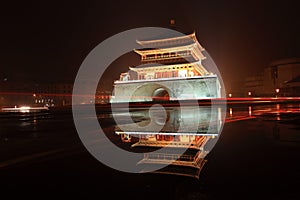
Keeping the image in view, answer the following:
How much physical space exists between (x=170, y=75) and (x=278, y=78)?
122ft

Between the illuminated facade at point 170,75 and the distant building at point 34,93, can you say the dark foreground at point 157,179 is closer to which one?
the illuminated facade at point 170,75

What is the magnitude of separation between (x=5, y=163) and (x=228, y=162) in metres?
2.93

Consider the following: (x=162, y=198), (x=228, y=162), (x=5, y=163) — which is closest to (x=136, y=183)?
(x=162, y=198)

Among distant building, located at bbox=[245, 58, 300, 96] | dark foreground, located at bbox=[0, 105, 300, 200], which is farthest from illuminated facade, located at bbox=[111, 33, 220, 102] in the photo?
dark foreground, located at bbox=[0, 105, 300, 200]

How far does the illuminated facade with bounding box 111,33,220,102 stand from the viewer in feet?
90.6

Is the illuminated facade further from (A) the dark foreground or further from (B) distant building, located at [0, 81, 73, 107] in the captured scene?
(A) the dark foreground

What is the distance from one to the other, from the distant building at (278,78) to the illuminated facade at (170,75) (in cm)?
2426

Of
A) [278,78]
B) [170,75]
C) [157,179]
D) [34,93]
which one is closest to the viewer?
[157,179]

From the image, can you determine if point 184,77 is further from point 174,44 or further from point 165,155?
point 165,155

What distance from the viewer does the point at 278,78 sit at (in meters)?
53.1

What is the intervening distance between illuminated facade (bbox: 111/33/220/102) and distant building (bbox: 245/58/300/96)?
24.3 m

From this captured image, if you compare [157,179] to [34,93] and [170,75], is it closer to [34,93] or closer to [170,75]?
[170,75]

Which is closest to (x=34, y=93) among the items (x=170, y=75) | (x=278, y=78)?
(x=170, y=75)

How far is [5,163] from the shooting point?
2.88 meters
